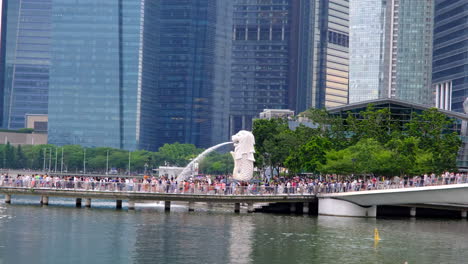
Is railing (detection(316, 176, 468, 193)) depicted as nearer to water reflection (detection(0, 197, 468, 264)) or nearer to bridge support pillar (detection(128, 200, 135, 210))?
water reflection (detection(0, 197, 468, 264))

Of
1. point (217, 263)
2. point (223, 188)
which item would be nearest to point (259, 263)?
point (217, 263)

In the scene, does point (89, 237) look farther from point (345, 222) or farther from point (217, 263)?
point (345, 222)

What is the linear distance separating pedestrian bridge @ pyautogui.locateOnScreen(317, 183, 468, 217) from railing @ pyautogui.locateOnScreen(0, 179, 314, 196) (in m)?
2.23

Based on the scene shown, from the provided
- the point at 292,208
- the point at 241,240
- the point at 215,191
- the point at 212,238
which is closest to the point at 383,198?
the point at 292,208

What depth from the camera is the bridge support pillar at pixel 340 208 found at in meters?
75.8

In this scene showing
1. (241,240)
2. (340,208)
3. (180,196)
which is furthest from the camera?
(340,208)

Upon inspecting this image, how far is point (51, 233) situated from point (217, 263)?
15007mm

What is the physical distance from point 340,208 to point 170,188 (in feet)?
48.3

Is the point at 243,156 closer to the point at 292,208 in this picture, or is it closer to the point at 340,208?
the point at 292,208

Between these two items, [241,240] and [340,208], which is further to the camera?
[340,208]

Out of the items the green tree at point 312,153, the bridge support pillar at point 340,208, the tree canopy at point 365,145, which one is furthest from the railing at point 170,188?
the green tree at point 312,153

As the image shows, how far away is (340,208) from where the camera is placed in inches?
2987

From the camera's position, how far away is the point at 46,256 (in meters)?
44.8

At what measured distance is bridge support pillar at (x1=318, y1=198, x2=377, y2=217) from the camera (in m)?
75.8
